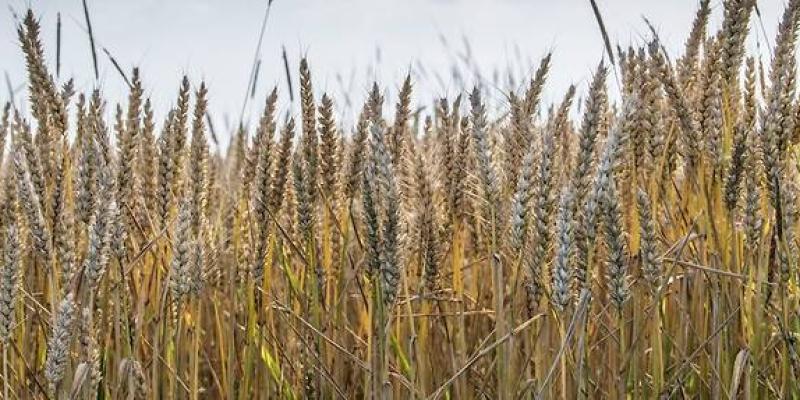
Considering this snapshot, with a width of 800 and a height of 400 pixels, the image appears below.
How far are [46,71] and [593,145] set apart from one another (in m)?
1.59

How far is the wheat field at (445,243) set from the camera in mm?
1870

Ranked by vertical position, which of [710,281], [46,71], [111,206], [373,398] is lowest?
[373,398]

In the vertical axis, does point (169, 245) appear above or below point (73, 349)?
above

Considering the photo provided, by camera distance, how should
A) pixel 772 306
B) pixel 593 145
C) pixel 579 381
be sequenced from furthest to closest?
pixel 772 306 < pixel 593 145 < pixel 579 381

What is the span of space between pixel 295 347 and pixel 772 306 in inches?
49.3

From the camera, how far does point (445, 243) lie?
290 centimetres

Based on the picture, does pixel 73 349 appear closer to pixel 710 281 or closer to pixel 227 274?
pixel 227 274

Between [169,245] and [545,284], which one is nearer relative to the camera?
[545,284]

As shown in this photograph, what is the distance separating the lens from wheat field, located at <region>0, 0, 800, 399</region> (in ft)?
6.14

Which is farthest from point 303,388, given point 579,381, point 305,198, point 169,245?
point 579,381

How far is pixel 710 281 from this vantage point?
242 centimetres

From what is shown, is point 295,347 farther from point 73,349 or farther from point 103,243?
point 103,243

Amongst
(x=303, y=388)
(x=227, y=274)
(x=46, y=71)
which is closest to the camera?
(x=303, y=388)

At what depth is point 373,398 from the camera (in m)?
1.98
